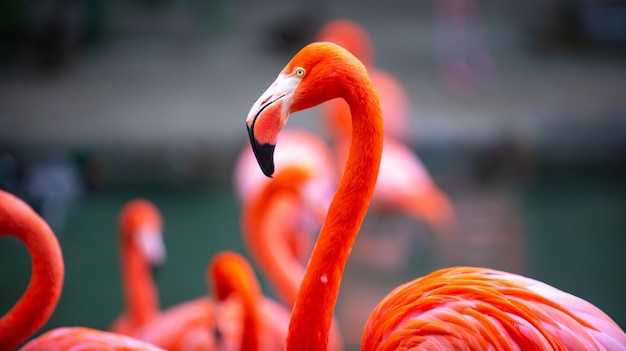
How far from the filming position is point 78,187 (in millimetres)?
5289

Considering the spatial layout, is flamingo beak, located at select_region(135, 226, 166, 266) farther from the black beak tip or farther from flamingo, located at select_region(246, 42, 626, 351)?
the black beak tip

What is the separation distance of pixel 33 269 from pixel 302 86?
0.79 m

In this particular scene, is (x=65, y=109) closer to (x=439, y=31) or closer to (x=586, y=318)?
(x=439, y=31)

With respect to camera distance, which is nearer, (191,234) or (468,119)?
(191,234)

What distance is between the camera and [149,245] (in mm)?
Answer: 3061

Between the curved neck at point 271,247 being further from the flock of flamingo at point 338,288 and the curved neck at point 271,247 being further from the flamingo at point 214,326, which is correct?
the flock of flamingo at point 338,288

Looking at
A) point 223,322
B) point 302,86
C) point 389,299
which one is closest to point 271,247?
point 223,322

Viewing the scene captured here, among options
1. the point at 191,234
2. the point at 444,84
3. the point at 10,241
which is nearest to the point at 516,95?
the point at 444,84

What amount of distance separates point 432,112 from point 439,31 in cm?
239

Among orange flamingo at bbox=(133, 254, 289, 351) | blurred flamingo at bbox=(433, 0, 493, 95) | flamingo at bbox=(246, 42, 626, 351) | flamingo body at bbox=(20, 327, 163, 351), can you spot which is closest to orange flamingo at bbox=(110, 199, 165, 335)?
orange flamingo at bbox=(133, 254, 289, 351)

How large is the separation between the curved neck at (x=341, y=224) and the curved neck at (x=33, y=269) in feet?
2.00

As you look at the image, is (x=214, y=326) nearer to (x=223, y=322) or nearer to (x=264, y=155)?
(x=223, y=322)

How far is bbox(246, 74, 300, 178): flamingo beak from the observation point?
4.98 feet

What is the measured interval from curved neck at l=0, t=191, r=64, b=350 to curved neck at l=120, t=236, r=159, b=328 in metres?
1.21
